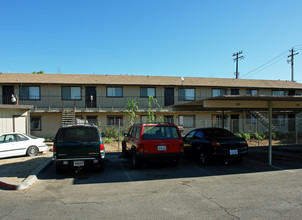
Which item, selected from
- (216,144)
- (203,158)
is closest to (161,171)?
(203,158)

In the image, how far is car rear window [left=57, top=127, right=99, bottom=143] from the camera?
7.79m

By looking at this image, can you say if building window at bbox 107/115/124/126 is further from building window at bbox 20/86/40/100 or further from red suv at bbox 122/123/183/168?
red suv at bbox 122/123/183/168

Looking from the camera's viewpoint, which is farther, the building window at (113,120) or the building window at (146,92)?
the building window at (146,92)

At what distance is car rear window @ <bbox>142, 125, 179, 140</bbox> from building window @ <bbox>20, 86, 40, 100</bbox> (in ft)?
55.8

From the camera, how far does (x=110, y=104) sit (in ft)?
75.4

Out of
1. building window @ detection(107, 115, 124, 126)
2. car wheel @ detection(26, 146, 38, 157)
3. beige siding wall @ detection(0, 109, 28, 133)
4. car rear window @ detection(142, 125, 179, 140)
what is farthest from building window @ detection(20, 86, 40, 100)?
car rear window @ detection(142, 125, 179, 140)

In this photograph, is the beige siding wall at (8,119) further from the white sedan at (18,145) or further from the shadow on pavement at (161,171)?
the shadow on pavement at (161,171)

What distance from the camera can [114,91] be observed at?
23.3 metres

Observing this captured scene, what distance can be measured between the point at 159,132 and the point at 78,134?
284 centimetres

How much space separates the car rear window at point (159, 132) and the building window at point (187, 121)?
53.4 feet

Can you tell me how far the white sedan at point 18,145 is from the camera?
11383 mm

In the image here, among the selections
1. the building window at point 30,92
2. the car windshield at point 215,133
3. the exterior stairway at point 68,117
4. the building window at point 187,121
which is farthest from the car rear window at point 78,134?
the building window at point 187,121

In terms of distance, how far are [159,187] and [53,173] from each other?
4.14 m

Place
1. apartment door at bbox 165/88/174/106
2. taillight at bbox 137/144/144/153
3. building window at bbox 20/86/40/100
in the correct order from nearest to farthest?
taillight at bbox 137/144/144/153 < building window at bbox 20/86/40/100 < apartment door at bbox 165/88/174/106
